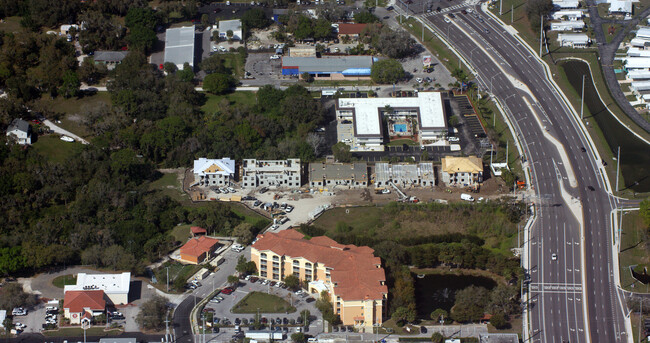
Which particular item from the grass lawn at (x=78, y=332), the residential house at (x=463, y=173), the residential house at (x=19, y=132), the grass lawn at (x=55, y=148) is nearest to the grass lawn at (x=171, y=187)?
the grass lawn at (x=55, y=148)

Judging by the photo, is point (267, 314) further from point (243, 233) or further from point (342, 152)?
point (342, 152)

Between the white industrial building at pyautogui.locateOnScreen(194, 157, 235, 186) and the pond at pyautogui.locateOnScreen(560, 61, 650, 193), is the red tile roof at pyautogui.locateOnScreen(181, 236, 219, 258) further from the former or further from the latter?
the pond at pyautogui.locateOnScreen(560, 61, 650, 193)

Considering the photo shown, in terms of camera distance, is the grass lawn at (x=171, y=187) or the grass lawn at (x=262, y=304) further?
the grass lawn at (x=171, y=187)

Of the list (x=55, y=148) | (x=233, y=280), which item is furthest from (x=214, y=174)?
(x=233, y=280)

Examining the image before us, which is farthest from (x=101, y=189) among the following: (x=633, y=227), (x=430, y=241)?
(x=633, y=227)

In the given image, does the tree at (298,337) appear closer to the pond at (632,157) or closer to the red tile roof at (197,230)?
the red tile roof at (197,230)

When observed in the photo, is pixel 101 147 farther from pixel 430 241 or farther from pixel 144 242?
pixel 430 241
